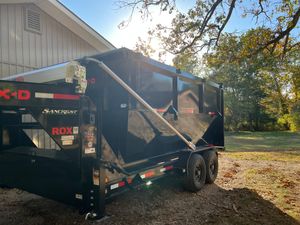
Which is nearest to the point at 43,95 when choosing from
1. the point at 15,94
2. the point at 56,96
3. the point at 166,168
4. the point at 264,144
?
the point at 56,96

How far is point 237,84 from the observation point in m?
35.2

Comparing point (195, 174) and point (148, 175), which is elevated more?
point (148, 175)

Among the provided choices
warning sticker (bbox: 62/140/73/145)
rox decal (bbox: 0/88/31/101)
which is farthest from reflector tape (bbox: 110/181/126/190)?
rox decal (bbox: 0/88/31/101)

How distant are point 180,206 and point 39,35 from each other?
623cm

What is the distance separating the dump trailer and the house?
2.93m

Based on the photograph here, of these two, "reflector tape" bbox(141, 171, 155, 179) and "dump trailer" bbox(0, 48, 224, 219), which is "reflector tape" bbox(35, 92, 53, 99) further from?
"reflector tape" bbox(141, 171, 155, 179)

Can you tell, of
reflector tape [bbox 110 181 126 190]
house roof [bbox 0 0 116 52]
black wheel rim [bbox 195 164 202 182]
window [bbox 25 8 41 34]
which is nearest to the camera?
reflector tape [bbox 110 181 126 190]

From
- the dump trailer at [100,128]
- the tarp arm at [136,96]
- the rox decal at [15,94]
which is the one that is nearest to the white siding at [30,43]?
the dump trailer at [100,128]

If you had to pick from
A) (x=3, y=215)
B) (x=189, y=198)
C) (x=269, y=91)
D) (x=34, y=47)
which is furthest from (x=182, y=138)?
(x=269, y=91)

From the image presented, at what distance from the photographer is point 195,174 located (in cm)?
579

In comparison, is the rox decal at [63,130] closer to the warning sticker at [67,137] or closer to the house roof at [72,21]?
the warning sticker at [67,137]

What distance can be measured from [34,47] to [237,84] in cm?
3107

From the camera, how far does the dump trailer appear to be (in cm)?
321

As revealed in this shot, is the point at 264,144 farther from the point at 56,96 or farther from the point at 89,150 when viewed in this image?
the point at 56,96
